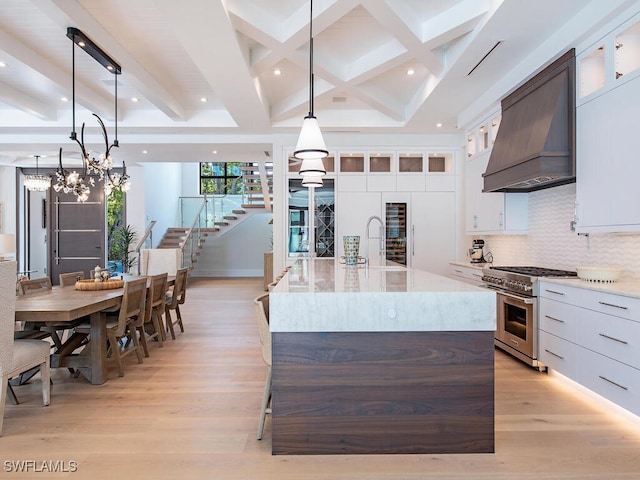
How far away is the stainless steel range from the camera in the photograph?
371 centimetres

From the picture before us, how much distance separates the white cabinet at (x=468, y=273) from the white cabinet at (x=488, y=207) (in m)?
0.56

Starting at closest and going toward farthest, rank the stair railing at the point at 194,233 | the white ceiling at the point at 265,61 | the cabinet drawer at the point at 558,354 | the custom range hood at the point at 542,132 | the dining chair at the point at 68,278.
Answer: the cabinet drawer at the point at 558,354
the white ceiling at the point at 265,61
the custom range hood at the point at 542,132
the dining chair at the point at 68,278
the stair railing at the point at 194,233

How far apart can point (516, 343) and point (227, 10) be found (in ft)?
13.0

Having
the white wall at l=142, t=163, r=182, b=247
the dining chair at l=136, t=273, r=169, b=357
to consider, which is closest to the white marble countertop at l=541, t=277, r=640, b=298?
the dining chair at l=136, t=273, r=169, b=357

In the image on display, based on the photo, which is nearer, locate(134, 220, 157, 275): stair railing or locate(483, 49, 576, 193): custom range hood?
locate(483, 49, 576, 193): custom range hood

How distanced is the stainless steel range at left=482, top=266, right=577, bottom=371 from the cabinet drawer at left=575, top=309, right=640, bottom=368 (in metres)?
0.58

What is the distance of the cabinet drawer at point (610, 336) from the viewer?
8.50 feet

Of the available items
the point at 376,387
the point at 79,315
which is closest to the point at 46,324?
the point at 79,315

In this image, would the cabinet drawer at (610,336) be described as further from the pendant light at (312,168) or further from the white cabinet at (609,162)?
the pendant light at (312,168)

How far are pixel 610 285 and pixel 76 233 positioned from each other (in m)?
10.6

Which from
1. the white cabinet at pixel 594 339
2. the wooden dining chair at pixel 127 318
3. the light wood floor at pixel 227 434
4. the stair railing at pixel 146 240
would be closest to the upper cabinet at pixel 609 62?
the white cabinet at pixel 594 339

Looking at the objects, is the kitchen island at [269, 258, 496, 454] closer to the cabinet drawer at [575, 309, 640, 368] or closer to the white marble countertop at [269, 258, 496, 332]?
the white marble countertop at [269, 258, 496, 332]

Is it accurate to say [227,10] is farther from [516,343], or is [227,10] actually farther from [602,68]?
[516,343]

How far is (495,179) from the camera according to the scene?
456 centimetres
